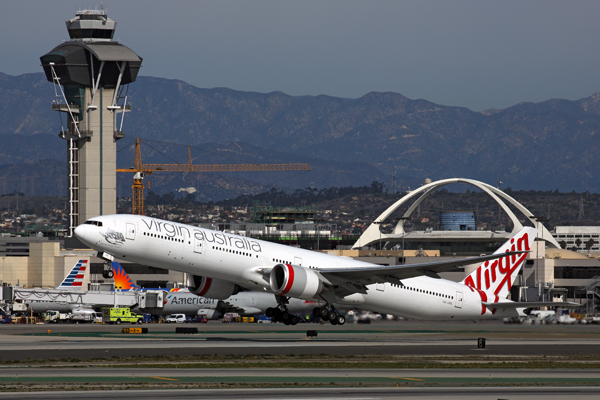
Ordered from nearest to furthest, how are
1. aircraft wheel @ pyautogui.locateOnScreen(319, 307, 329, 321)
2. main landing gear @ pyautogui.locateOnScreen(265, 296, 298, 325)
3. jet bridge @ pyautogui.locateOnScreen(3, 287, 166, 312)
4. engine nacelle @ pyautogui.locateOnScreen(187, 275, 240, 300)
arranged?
1. main landing gear @ pyautogui.locateOnScreen(265, 296, 298, 325)
2. aircraft wheel @ pyautogui.locateOnScreen(319, 307, 329, 321)
3. engine nacelle @ pyautogui.locateOnScreen(187, 275, 240, 300)
4. jet bridge @ pyautogui.locateOnScreen(3, 287, 166, 312)

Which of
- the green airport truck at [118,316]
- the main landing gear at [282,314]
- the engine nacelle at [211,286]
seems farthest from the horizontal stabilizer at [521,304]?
the green airport truck at [118,316]

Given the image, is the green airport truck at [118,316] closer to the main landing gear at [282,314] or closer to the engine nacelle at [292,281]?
the main landing gear at [282,314]

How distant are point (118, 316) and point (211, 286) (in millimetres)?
41516

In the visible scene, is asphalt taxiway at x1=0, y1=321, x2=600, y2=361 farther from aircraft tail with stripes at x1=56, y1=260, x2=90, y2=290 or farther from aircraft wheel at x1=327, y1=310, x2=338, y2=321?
aircraft tail with stripes at x1=56, y1=260, x2=90, y2=290

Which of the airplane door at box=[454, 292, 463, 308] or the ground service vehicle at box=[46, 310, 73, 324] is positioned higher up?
the airplane door at box=[454, 292, 463, 308]

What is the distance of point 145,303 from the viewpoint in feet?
329

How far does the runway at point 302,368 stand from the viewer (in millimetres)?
29594

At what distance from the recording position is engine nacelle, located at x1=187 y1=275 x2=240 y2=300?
5575 centimetres

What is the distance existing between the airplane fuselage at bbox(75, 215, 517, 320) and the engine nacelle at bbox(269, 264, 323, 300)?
0.86 m

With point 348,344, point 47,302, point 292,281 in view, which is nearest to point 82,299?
point 47,302

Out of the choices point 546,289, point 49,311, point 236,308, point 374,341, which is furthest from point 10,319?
point 546,289

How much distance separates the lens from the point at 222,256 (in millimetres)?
50844

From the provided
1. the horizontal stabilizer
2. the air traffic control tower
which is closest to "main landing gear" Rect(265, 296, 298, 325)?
the horizontal stabilizer

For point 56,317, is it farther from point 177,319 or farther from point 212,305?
point 212,305
